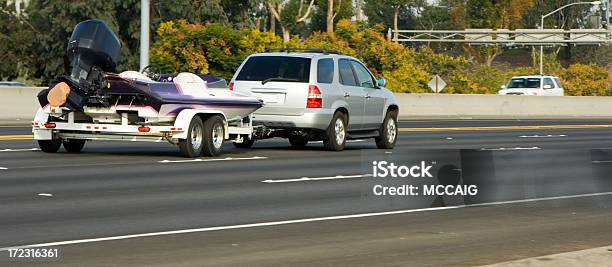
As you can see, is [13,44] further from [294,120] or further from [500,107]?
[294,120]

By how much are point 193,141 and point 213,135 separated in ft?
1.75

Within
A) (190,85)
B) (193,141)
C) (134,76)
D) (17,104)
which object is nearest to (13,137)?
(134,76)

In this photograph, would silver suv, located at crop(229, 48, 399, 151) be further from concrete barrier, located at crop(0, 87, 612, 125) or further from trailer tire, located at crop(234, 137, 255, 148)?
concrete barrier, located at crop(0, 87, 612, 125)

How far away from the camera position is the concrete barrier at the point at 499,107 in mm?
50875

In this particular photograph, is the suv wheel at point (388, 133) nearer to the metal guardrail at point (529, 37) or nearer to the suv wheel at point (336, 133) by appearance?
the suv wheel at point (336, 133)

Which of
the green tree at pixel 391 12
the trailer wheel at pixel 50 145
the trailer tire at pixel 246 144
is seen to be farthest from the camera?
the green tree at pixel 391 12

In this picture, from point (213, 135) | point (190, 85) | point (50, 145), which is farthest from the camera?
point (50, 145)

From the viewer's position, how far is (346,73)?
993 inches

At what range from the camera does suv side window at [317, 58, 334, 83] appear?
24297mm

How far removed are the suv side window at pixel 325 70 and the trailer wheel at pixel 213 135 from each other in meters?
2.69

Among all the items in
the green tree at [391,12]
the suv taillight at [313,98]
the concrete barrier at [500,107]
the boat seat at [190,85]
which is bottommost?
the concrete barrier at [500,107]

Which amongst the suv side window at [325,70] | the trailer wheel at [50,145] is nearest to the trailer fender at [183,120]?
the trailer wheel at [50,145]

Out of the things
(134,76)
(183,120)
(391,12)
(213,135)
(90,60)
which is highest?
(391,12)

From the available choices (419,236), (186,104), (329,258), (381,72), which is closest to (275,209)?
(419,236)
